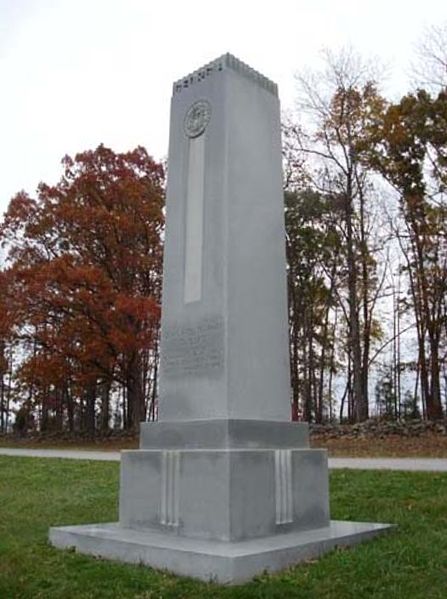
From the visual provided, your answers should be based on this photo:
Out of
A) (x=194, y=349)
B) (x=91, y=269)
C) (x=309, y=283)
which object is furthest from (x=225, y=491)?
(x=309, y=283)

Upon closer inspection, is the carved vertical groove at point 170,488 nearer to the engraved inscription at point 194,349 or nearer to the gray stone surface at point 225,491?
the gray stone surface at point 225,491

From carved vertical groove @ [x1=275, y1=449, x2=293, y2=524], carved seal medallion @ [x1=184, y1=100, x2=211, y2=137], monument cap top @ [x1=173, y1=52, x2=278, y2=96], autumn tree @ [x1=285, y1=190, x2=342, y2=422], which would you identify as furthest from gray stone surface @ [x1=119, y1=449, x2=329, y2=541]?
autumn tree @ [x1=285, y1=190, x2=342, y2=422]

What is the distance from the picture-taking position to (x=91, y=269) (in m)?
21.4

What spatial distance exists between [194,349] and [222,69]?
2.46 meters

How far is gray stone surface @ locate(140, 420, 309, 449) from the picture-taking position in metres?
5.53

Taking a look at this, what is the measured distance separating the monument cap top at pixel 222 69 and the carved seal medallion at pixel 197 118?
0.85ft

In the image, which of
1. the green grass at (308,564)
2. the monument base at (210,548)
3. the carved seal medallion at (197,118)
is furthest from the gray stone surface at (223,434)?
the carved seal medallion at (197,118)

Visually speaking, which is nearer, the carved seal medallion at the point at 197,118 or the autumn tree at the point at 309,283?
the carved seal medallion at the point at 197,118

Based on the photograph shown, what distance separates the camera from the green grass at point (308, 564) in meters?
4.43

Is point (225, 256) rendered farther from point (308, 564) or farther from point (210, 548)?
point (308, 564)

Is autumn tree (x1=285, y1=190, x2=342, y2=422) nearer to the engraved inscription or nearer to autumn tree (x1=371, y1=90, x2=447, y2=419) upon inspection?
autumn tree (x1=371, y1=90, x2=447, y2=419)

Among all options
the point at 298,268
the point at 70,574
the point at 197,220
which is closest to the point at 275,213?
the point at 197,220

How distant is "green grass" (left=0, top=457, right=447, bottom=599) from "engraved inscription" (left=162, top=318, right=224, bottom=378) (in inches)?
63.5

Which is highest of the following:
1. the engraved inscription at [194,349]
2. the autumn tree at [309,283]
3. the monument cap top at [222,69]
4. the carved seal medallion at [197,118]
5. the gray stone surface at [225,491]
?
the autumn tree at [309,283]
